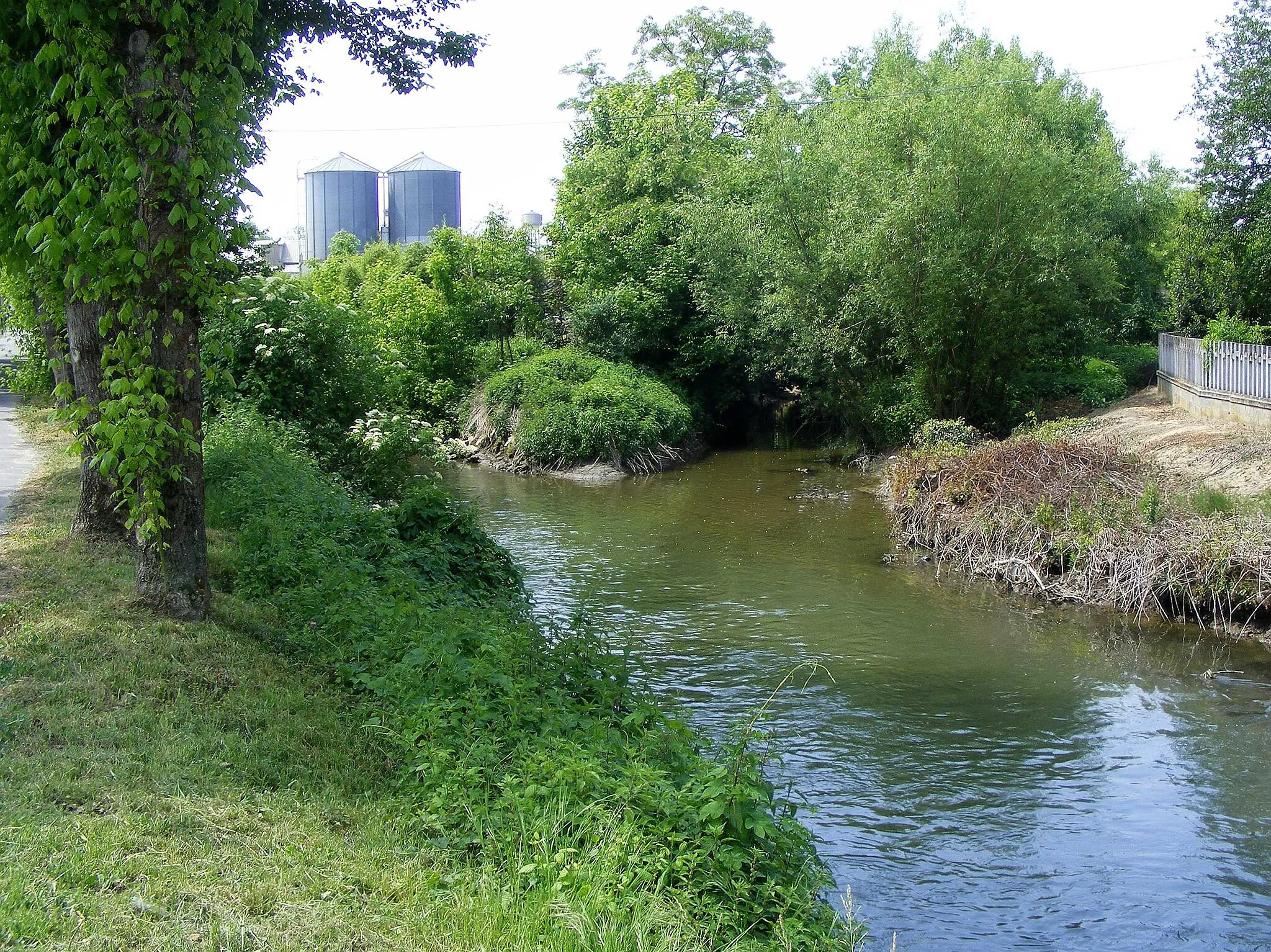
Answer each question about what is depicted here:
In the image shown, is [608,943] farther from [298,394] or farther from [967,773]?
[298,394]

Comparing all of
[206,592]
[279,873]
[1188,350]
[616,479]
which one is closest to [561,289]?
[616,479]

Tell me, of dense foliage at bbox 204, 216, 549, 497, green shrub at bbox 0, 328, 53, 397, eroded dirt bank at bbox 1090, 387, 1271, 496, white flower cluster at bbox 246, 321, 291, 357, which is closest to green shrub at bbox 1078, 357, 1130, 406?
eroded dirt bank at bbox 1090, 387, 1271, 496

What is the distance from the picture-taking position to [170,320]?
7.28 m

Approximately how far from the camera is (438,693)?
6.62 metres

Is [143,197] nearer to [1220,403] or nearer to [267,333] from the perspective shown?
[267,333]

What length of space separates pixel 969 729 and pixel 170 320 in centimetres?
748

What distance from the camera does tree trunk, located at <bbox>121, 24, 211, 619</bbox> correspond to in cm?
694

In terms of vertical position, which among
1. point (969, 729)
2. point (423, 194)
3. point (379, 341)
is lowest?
point (969, 729)

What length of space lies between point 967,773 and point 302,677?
208 inches

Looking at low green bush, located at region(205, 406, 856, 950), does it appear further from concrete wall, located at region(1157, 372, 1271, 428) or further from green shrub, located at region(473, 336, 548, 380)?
green shrub, located at region(473, 336, 548, 380)

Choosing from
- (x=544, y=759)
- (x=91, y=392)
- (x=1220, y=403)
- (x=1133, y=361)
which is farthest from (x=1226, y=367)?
(x=91, y=392)

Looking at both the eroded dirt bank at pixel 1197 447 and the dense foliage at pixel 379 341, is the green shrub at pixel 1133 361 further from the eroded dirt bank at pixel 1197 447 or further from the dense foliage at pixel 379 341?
the dense foliage at pixel 379 341

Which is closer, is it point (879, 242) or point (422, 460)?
point (879, 242)

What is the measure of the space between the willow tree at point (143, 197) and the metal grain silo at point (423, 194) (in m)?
45.9
